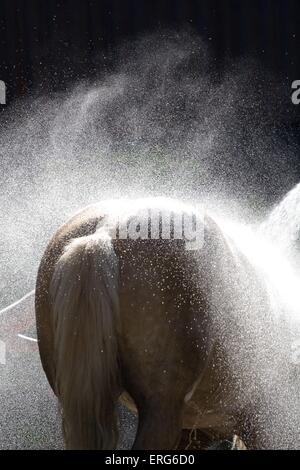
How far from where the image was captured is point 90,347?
5.36ft

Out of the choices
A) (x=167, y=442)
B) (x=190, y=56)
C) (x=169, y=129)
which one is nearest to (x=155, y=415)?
(x=167, y=442)

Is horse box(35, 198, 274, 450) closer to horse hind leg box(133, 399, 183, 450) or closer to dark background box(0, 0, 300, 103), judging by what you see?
horse hind leg box(133, 399, 183, 450)

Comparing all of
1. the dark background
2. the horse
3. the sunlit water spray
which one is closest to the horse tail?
the horse

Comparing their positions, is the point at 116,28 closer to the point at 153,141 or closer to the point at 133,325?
the point at 153,141

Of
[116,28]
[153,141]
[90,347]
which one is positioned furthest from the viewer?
[116,28]

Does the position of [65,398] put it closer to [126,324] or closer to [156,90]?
[126,324]

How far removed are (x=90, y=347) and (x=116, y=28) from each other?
4.86 meters

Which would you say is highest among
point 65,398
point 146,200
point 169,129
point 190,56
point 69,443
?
point 190,56

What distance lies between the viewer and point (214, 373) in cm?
A: 188

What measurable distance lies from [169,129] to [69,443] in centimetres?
425

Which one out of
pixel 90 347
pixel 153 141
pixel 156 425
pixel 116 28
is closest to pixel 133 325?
pixel 90 347

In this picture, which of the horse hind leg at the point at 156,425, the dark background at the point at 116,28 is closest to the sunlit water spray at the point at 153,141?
the dark background at the point at 116,28

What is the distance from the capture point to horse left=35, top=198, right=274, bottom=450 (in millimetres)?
1639

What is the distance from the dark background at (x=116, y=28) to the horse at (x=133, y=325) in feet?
14.8
